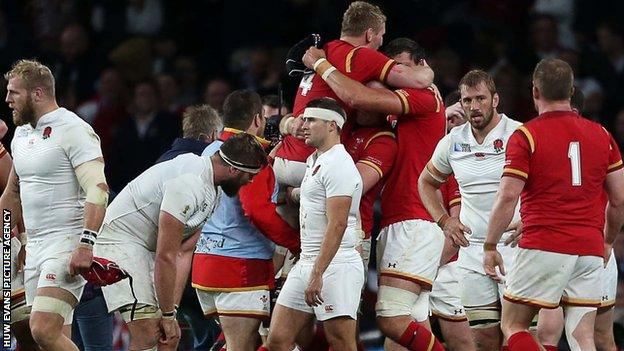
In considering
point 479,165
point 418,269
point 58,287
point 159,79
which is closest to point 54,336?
point 58,287

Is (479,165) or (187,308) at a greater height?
(479,165)

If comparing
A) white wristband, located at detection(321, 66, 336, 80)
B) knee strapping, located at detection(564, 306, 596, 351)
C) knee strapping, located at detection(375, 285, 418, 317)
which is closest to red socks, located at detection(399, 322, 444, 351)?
knee strapping, located at detection(375, 285, 418, 317)

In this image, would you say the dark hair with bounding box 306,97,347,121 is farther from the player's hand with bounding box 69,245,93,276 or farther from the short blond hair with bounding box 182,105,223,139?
the short blond hair with bounding box 182,105,223,139

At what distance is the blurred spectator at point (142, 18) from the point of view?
1548 cm

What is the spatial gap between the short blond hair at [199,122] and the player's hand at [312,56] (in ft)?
4.25

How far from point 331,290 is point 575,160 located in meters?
1.56

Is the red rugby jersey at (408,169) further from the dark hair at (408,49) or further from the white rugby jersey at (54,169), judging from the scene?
the white rugby jersey at (54,169)

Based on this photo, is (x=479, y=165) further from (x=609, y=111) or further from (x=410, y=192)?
(x=609, y=111)

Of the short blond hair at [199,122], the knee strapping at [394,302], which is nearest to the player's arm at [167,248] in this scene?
the knee strapping at [394,302]

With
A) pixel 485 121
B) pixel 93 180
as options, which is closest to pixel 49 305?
pixel 93 180

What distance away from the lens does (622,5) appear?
14.7 meters

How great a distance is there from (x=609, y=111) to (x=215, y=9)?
14.6 feet

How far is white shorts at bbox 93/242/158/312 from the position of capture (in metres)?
8.49

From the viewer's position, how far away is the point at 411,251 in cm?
888
